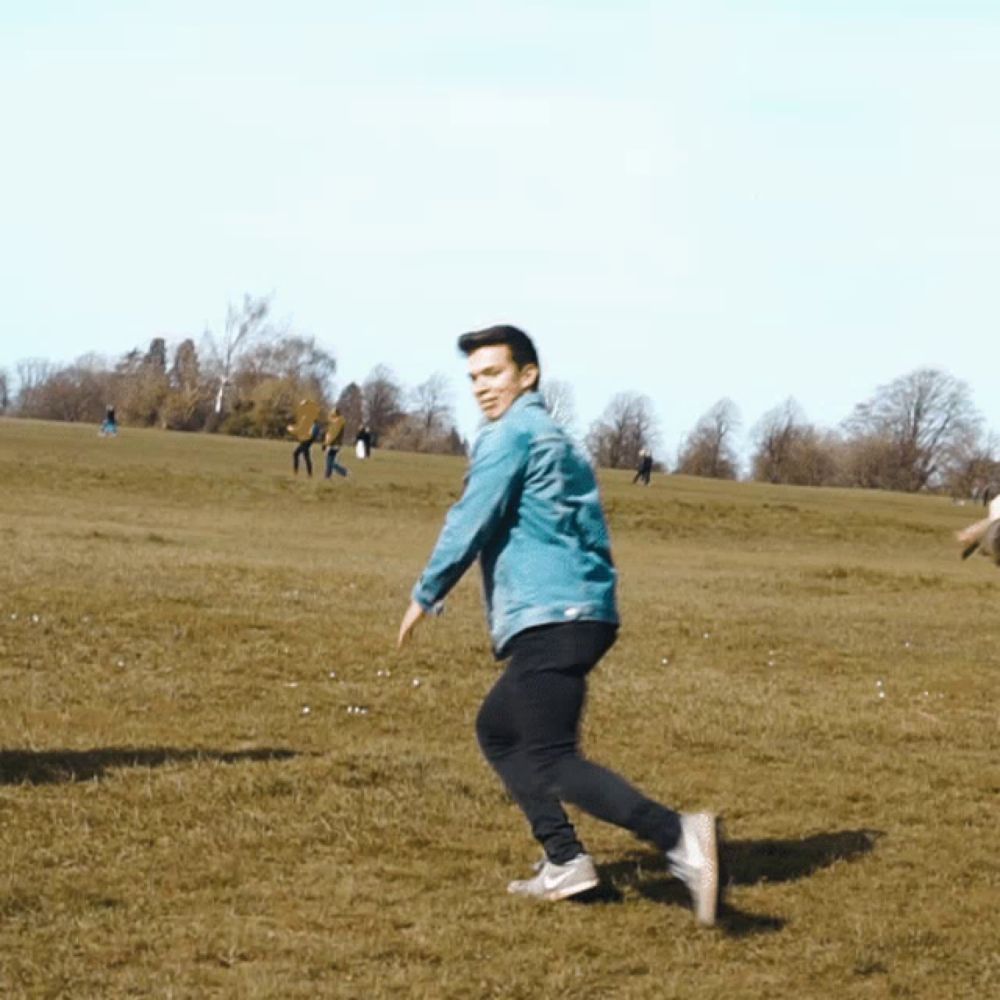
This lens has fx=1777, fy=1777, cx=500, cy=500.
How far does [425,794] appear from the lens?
8391 millimetres

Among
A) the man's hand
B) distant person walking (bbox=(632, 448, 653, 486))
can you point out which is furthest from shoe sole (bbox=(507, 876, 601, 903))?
distant person walking (bbox=(632, 448, 653, 486))

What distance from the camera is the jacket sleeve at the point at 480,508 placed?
6371 millimetres

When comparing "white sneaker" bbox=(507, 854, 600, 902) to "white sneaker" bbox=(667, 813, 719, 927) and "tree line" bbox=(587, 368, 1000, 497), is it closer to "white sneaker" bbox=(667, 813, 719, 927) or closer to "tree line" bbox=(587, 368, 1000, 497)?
"white sneaker" bbox=(667, 813, 719, 927)

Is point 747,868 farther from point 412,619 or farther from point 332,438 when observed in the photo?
point 332,438

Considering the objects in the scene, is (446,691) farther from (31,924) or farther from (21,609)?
(31,924)

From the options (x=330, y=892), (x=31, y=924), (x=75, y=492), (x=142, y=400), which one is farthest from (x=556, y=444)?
(x=142, y=400)

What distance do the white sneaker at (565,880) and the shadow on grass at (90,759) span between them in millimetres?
2804

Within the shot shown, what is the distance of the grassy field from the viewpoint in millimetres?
5781

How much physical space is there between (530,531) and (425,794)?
2388mm

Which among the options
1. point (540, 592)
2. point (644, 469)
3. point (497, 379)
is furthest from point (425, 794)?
point (644, 469)

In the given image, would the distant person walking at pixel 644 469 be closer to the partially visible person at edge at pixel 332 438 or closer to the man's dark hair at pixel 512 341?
the partially visible person at edge at pixel 332 438

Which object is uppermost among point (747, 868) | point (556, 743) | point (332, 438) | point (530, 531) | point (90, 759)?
point (332, 438)

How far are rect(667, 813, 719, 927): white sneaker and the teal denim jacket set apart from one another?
82 centimetres

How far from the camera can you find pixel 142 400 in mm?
130750
